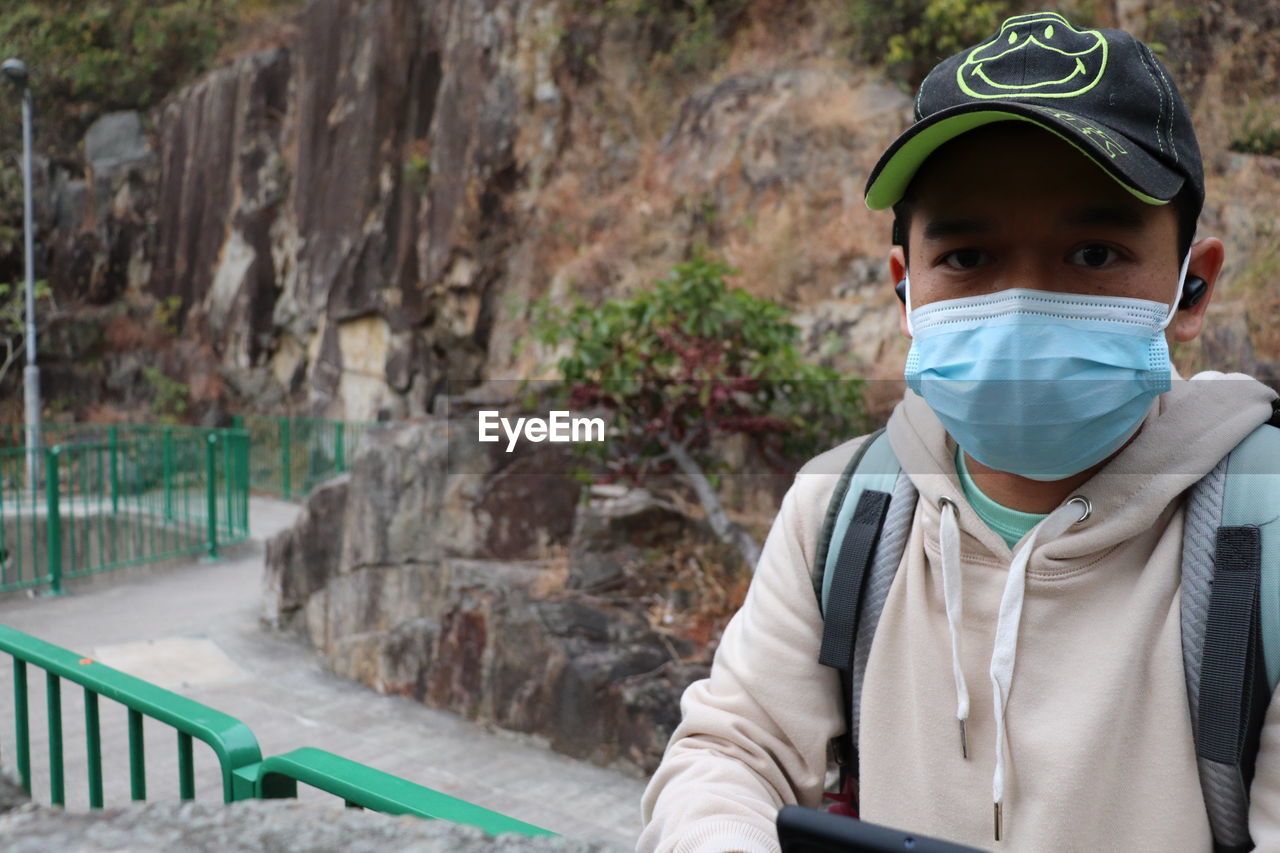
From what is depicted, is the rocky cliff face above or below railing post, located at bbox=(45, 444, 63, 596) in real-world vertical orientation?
above

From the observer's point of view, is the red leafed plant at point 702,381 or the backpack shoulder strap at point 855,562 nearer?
the backpack shoulder strap at point 855,562

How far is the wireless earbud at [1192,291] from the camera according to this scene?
1458 mm

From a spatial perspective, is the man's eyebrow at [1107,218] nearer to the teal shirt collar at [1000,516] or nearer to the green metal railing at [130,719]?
the teal shirt collar at [1000,516]

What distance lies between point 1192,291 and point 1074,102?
35 cm

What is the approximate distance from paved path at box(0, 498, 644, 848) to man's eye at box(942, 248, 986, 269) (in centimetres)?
285

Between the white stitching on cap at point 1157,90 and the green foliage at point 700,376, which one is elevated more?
the white stitching on cap at point 1157,90

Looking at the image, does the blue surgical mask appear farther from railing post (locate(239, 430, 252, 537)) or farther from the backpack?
railing post (locate(239, 430, 252, 537))

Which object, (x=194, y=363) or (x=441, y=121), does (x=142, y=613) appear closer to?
(x=441, y=121)

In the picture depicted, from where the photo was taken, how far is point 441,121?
15492 mm

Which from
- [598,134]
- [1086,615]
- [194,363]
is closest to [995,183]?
[1086,615]

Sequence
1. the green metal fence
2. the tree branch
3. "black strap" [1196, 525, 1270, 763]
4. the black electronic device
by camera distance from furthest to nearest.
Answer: the green metal fence, the tree branch, "black strap" [1196, 525, 1270, 763], the black electronic device

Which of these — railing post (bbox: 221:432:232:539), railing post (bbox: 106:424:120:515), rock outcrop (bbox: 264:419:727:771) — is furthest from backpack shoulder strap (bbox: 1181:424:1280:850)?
railing post (bbox: 106:424:120:515)

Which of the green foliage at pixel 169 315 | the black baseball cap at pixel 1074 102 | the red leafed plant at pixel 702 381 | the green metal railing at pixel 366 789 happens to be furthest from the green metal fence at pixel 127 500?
the green foliage at pixel 169 315

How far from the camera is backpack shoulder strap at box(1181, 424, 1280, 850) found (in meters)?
1.13
